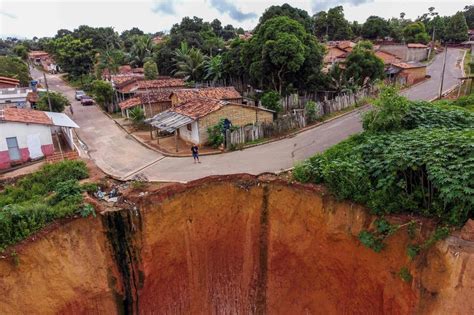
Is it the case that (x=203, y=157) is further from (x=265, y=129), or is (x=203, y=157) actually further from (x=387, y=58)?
(x=387, y=58)

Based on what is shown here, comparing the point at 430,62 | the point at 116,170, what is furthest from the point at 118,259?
the point at 430,62

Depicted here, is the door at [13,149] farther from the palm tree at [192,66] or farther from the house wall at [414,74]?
the house wall at [414,74]

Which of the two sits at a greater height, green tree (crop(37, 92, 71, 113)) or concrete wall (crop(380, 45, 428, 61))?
concrete wall (crop(380, 45, 428, 61))

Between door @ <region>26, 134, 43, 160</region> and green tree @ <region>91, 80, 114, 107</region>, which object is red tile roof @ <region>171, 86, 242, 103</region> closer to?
green tree @ <region>91, 80, 114, 107</region>

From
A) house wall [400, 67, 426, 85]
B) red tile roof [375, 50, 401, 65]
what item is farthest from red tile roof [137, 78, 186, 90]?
red tile roof [375, 50, 401, 65]

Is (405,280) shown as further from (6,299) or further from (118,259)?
(6,299)

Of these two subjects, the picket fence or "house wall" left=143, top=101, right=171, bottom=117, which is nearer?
the picket fence
